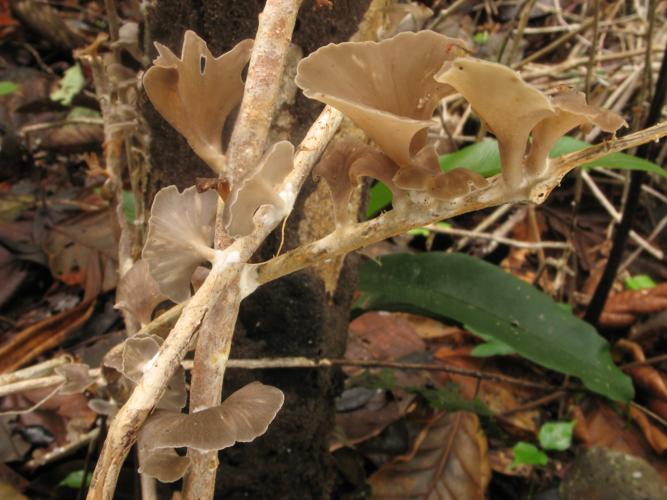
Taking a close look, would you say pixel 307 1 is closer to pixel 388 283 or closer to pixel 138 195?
pixel 138 195

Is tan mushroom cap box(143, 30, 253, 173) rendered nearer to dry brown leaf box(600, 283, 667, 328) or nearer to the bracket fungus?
the bracket fungus

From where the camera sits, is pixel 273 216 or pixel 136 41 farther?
pixel 136 41

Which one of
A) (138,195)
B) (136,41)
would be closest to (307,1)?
(136,41)

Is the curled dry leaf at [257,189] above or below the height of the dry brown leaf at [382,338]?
above

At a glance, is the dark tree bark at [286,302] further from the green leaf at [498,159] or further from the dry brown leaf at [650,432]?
the dry brown leaf at [650,432]

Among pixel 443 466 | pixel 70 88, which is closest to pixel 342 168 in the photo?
pixel 443 466

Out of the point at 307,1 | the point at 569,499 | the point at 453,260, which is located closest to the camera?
the point at 307,1

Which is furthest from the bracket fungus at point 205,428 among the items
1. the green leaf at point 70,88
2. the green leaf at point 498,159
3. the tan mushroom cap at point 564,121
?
the green leaf at point 70,88

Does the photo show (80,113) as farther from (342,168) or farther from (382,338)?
(342,168)
